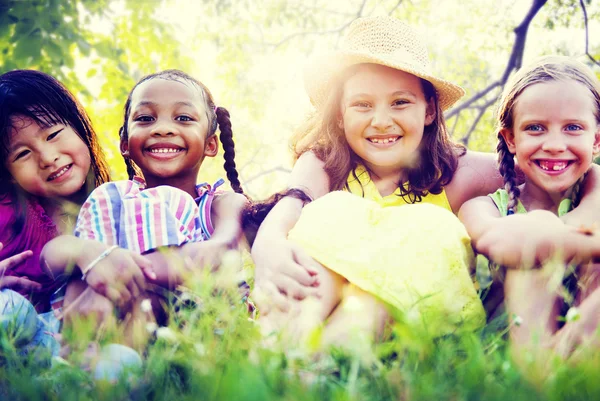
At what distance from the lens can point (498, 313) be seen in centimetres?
208

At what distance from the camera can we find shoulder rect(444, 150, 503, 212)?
289 cm

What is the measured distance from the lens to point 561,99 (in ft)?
7.92

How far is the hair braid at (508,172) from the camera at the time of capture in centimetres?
252

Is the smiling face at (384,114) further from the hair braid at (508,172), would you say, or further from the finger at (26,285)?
the finger at (26,285)

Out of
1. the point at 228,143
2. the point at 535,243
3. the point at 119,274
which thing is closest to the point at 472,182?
the point at 535,243

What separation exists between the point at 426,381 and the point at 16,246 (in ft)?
6.63

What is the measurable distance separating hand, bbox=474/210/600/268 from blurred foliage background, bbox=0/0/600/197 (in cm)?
484

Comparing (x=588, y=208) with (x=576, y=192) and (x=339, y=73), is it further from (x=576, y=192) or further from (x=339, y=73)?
(x=339, y=73)

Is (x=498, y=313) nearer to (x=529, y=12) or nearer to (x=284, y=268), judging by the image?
(x=284, y=268)

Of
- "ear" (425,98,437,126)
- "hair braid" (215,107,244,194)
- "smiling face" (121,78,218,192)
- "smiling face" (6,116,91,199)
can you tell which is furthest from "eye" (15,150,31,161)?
"ear" (425,98,437,126)

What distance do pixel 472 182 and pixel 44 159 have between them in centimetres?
198

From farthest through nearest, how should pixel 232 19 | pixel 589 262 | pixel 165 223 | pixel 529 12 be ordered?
pixel 232 19 < pixel 529 12 < pixel 165 223 < pixel 589 262

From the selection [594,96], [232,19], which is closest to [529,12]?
[232,19]

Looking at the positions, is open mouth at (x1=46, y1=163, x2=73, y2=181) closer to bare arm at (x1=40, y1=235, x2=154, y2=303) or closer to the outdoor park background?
bare arm at (x1=40, y1=235, x2=154, y2=303)
